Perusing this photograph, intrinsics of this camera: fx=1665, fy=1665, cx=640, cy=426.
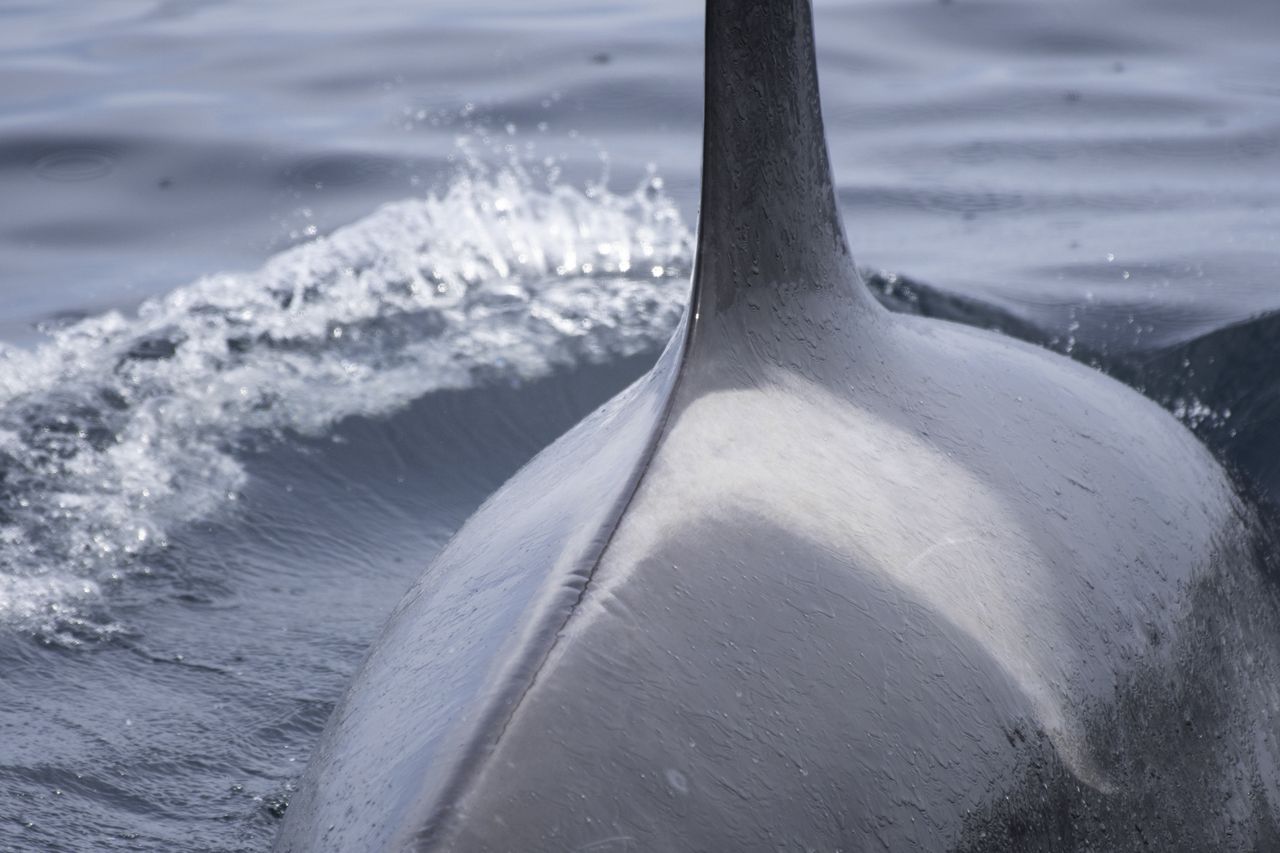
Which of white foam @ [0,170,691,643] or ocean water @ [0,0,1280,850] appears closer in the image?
ocean water @ [0,0,1280,850]

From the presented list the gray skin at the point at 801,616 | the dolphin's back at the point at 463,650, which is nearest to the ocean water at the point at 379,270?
the dolphin's back at the point at 463,650

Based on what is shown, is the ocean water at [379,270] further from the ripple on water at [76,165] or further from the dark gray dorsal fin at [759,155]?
the dark gray dorsal fin at [759,155]

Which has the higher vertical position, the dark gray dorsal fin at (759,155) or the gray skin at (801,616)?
the dark gray dorsal fin at (759,155)

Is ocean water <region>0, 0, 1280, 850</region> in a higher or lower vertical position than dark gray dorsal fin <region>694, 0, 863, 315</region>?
lower

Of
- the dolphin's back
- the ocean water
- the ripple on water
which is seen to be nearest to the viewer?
the dolphin's back

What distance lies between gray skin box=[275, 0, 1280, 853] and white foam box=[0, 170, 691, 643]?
2.47 m

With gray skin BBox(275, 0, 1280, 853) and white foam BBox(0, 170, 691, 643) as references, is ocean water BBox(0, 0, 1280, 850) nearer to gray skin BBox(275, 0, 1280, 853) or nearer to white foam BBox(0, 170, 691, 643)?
white foam BBox(0, 170, 691, 643)

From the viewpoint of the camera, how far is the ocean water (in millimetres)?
4094

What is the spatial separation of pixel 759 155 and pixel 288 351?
13.2 feet

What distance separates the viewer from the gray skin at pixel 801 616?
1.64m

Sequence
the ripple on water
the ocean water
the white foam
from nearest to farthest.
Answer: the ocean water, the white foam, the ripple on water

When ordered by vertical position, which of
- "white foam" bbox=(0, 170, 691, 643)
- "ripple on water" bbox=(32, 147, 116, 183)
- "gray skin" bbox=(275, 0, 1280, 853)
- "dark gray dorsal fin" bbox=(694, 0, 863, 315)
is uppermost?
"dark gray dorsal fin" bbox=(694, 0, 863, 315)

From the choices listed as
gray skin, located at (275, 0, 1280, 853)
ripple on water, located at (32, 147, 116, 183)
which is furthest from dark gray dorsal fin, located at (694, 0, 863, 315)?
ripple on water, located at (32, 147, 116, 183)

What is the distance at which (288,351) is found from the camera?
611 cm
